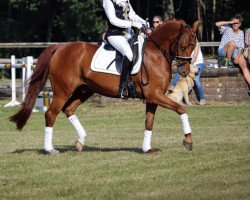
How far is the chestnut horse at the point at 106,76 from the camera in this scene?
1404 cm

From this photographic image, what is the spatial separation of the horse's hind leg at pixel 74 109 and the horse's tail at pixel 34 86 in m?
0.59

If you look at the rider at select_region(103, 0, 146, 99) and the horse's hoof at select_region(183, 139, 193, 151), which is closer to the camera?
the horse's hoof at select_region(183, 139, 193, 151)

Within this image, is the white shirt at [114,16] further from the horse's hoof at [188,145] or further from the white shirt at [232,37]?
the white shirt at [232,37]

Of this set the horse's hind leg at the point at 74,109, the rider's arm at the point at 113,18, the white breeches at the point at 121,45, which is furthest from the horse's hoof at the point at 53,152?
the rider's arm at the point at 113,18

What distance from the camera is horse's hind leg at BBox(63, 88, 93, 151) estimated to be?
14.9 meters

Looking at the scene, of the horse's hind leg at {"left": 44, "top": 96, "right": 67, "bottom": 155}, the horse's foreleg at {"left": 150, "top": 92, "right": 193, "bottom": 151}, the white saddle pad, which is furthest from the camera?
the horse's hind leg at {"left": 44, "top": 96, "right": 67, "bottom": 155}

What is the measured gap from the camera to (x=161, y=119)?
20781mm

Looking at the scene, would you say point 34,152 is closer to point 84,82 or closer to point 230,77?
point 84,82

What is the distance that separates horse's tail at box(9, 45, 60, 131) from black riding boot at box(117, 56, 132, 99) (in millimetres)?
1441

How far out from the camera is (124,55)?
14.1 m

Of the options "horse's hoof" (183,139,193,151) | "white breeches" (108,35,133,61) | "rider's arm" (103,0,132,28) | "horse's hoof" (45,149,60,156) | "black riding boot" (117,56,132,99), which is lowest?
"horse's hoof" (45,149,60,156)

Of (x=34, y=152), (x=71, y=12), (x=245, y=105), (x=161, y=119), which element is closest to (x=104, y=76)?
(x=34, y=152)

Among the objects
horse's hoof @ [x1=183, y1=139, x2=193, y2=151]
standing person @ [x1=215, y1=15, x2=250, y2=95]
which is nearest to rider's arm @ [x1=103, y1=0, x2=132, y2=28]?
horse's hoof @ [x1=183, y1=139, x2=193, y2=151]

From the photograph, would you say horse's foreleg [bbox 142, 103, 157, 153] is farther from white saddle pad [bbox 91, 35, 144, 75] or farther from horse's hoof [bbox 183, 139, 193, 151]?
white saddle pad [bbox 91, 35, 144, 75]
